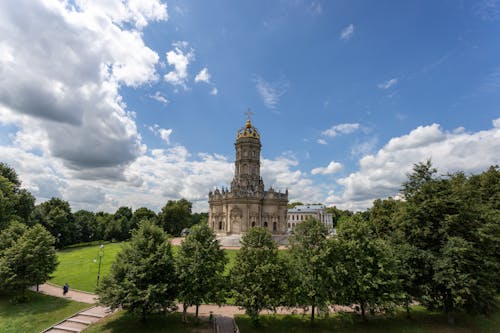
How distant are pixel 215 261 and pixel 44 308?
14.4m

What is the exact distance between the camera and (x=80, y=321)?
18.2m

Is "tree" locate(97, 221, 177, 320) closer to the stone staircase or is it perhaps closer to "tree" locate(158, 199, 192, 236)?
the stone staircase

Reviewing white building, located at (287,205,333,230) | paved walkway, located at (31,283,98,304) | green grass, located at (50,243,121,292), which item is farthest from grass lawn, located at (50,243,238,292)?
white building, located at (287,205,333,230)

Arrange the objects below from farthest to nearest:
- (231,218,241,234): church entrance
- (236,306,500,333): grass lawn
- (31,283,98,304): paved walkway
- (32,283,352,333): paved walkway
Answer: (231,218,241,234): church entrance
(31,283,98,304): paved walkway
(236,306,500,333): grass lawn
(32,283,352,333): paved walkway

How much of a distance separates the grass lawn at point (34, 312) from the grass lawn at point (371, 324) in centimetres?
1301

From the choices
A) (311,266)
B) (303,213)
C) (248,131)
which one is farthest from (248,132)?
(303,213)

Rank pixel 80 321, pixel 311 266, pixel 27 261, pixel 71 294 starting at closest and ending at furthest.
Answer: pixel 311 266 < pixel 80 321 < pixel 27 261 < pixel 71 294

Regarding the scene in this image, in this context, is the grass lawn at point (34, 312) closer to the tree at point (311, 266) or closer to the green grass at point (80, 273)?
the green grass at point (80, 273)

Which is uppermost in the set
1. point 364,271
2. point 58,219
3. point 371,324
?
point 58,219

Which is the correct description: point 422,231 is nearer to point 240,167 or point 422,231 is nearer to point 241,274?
point 241,274

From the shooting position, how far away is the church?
52.3m

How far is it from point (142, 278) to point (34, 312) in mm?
10575

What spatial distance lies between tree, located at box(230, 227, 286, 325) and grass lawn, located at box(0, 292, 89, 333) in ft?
42.7

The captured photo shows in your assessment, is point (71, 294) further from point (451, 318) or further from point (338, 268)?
point (451, 318)
